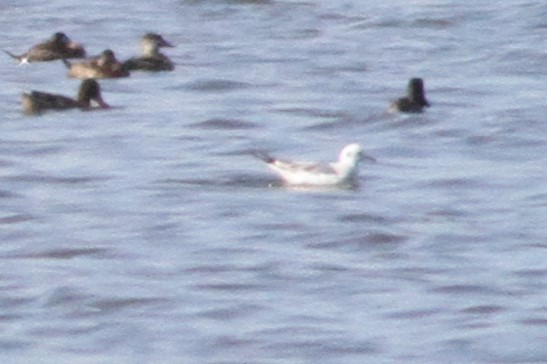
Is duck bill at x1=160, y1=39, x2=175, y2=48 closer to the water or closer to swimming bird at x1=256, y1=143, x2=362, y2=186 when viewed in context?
the water

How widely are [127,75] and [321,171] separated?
271 inches

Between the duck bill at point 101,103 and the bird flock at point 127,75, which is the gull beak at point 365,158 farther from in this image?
the duck bill at point 101,103

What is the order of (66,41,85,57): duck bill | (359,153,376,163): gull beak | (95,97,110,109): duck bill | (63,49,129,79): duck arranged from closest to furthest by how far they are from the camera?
(359,153,376,163): gull beak
(95,97,110,109): duck bill
(63,49,129,79): duck
(66,41,85,57): duck bill

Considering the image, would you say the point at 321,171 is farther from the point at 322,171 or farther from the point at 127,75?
Answer: the point at 127,75

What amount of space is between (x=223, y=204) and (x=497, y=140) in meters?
3.78

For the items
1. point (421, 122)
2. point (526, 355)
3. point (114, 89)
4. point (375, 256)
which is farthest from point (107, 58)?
point (526, 355)

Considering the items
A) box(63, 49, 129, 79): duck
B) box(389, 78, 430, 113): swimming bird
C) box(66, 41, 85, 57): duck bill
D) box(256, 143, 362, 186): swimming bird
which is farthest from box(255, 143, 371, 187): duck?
box(66, 41, 85, 57): duck bill

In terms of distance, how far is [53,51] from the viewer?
96.8 feet

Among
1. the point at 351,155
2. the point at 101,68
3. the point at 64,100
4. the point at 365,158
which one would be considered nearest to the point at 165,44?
the point at 101,68

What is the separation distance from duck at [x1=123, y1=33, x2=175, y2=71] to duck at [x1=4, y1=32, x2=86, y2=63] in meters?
0.67

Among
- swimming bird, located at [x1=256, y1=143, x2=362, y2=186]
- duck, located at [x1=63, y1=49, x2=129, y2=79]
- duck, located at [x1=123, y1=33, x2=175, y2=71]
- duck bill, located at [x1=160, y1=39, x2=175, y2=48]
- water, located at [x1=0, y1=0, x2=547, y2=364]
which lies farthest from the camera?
duck bill, located at [x1=160, y1=39, x2=175, y2=48]

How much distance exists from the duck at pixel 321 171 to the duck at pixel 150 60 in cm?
649

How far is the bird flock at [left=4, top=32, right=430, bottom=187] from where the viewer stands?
22.1 metres

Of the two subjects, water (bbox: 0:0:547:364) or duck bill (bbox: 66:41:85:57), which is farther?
duck bill (bbox: 66:41:85:57)
